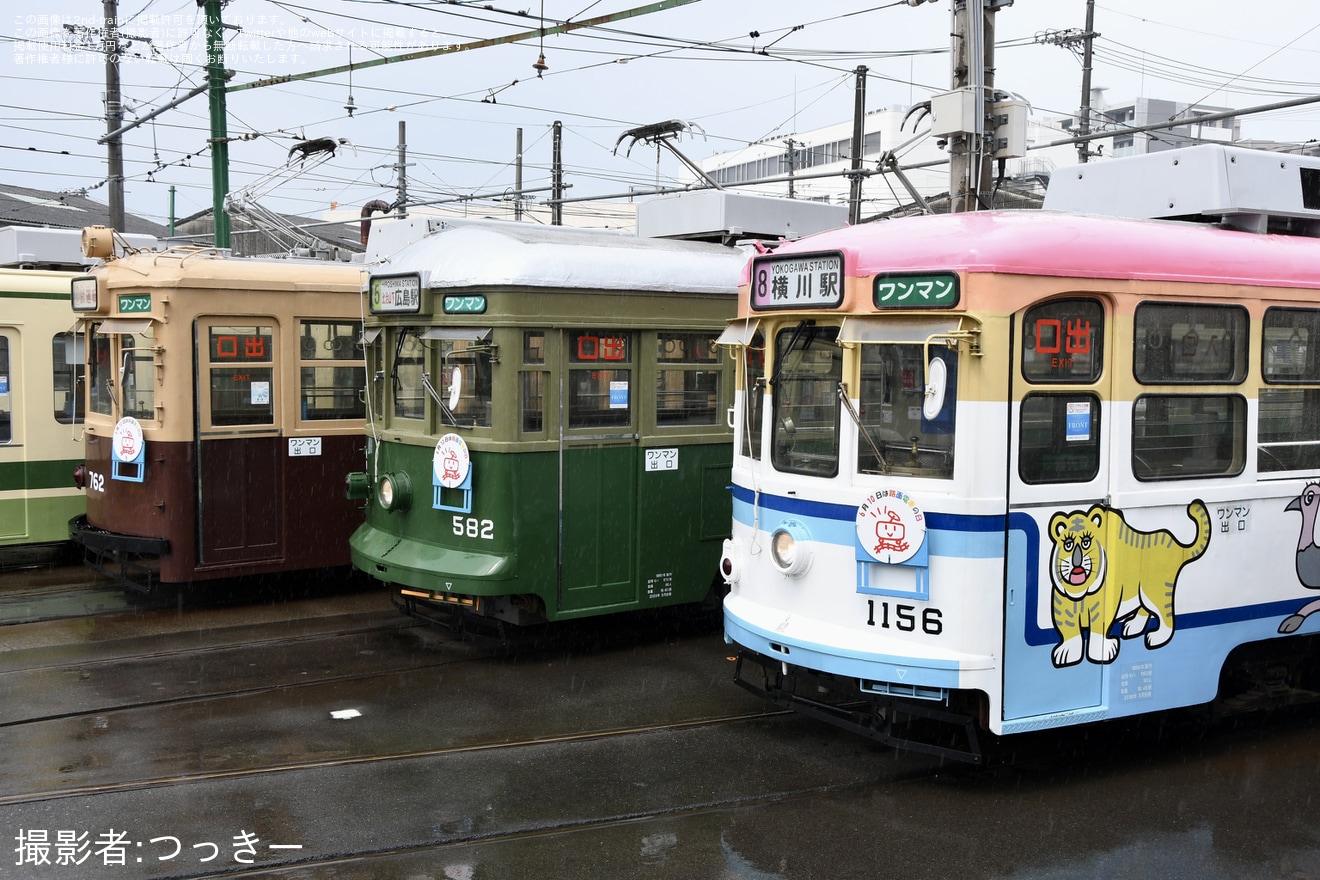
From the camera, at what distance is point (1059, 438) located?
6027mm

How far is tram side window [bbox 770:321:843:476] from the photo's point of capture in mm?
6371

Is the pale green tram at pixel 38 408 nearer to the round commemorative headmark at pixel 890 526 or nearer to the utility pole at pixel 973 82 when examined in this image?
the utility pole at pixel 973 82

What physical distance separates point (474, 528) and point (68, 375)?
5.66 meters

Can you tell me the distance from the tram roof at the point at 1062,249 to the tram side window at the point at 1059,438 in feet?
2.05

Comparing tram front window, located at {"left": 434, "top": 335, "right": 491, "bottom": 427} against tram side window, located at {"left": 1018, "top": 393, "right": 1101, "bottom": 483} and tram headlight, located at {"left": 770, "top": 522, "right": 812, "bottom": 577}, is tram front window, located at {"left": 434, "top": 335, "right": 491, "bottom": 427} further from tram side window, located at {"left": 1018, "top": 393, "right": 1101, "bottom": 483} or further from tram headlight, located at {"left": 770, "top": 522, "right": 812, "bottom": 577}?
tram side window, located at {"left": 1018, "top": 393, "right": 1101, "bottom": 483}

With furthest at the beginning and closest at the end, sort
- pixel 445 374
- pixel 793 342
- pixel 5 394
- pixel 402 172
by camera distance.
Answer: pixel 402 172
pixel 5 394
pixel 445 374
pixel 793 342

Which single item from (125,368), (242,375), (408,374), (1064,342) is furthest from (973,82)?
(125,368)

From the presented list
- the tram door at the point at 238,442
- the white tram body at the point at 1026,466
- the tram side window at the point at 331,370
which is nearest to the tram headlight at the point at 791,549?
the white tram body at the point at 1026,466

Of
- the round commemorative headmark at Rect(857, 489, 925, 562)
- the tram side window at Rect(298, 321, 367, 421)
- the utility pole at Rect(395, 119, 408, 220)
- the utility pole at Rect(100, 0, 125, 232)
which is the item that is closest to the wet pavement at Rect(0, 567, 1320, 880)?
the round commemorative headmark at Rect(857, 489, 925, 562)

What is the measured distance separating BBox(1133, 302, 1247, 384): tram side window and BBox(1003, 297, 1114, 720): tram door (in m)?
0.24

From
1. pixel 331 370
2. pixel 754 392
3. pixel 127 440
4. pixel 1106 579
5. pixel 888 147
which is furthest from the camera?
pixel 888 147

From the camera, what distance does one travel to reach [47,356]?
11617 mm

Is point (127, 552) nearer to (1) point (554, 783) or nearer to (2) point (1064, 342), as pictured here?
(1) point (554, 783)

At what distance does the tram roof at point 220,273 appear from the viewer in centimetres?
988
